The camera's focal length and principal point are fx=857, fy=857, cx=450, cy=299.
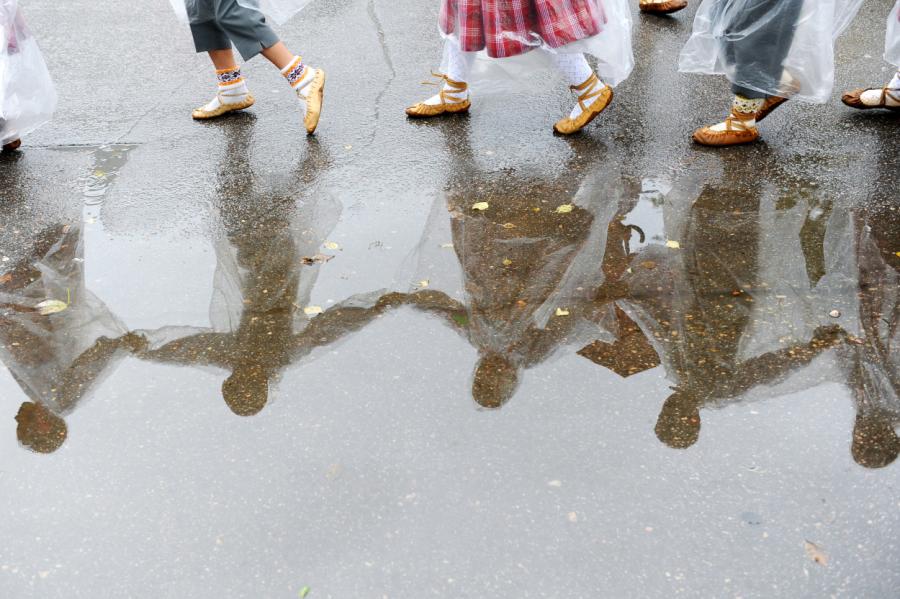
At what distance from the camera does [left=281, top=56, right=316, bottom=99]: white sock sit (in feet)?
15.2

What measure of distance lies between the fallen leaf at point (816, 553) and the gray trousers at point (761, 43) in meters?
2.61

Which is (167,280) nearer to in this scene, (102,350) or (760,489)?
(102,350)

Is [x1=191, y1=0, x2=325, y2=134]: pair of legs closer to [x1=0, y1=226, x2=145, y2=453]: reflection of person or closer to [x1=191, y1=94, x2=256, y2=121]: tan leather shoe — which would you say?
[x1=191, y1=94, x2=256, y2=121]: tan leather shoe

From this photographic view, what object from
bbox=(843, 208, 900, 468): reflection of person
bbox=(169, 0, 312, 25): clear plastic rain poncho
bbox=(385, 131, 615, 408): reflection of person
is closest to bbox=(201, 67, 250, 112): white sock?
bbox=(169, 0, 312, 25): clear plastic rain poncho

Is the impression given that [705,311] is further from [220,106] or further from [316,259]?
[220,106]

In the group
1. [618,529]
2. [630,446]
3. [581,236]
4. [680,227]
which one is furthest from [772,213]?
[618,529]

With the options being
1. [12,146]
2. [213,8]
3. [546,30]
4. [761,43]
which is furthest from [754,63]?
[12,146]

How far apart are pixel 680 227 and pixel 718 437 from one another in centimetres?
136

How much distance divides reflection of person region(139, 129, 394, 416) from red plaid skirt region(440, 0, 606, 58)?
1130mm

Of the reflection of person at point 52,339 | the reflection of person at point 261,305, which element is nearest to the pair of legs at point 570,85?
the reflection of person at point 261,305

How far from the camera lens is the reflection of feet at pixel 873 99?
15.3 feet

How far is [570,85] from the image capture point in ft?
14.9

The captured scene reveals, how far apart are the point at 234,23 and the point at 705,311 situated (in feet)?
9.23

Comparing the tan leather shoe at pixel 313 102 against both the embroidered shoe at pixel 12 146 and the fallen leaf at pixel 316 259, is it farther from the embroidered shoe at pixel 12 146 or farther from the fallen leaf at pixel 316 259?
the embroidered shoe at pixel 12 146
